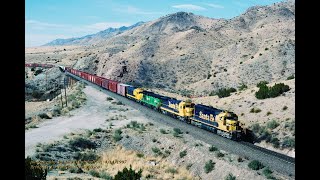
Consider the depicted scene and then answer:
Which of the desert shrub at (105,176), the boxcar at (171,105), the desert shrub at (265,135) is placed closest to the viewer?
the desert shrub at (105,176)

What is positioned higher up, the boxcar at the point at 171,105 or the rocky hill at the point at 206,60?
the rocky hill at the point at 206,60

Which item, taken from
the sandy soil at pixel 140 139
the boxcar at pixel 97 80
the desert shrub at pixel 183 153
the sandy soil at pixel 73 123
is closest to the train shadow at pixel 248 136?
the sandy soil at pixel 140 139

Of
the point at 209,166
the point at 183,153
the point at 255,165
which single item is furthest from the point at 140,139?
the point at 255,165

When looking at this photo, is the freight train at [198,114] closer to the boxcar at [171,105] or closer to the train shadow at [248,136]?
the boxcar at [171,105]

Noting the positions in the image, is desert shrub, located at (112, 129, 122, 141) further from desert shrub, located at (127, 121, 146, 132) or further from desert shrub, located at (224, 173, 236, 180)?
desert shrub, located at (224, 173, 236, 180)

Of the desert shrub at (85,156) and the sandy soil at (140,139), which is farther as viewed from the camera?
the desert shrub at (85,156)

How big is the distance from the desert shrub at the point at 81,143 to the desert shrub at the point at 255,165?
16555mm

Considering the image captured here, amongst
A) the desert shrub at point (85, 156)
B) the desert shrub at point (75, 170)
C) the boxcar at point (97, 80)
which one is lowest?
the desert shrub at point (85, 156)

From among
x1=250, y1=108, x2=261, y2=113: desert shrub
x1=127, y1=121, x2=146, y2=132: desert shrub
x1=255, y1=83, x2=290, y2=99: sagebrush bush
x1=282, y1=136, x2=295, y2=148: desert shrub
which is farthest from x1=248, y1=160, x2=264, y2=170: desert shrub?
x1=255, y1=83, x2=290, y2=99: sagebrush bush

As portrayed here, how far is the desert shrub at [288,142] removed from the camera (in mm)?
32278
